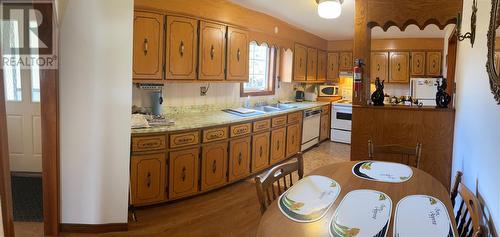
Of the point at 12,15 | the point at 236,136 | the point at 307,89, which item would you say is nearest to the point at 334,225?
the point at 236,136

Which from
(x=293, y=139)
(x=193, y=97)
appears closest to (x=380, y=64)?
(x=293, y=139)

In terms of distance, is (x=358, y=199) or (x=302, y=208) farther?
(x=358, y=199)

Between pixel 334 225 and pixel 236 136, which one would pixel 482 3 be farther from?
pixel 236 136

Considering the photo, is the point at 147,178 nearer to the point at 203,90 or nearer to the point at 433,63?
the point at 203,90

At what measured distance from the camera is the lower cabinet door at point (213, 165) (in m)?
3.70

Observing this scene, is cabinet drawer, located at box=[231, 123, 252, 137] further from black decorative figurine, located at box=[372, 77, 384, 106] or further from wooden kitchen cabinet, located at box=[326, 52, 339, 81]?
wooden kitchen cabinet, located at box=[326, 52, 339, 81]

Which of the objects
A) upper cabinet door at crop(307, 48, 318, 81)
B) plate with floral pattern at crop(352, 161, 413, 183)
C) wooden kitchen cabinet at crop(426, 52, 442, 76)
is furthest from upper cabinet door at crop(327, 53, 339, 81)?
plate with floral pattern at crop(352, 161, 413, 183)

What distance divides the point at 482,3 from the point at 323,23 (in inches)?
139

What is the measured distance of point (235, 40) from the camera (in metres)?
4.27

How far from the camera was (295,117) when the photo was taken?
214 inches

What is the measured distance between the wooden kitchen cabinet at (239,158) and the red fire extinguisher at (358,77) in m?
1.46

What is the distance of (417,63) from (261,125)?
4.03 metres

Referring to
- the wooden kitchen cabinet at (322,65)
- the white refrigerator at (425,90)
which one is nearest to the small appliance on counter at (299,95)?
the wooden kitchen cabinet at (322,65)

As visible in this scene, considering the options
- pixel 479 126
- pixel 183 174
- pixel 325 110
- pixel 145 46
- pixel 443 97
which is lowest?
pixel 183 174
